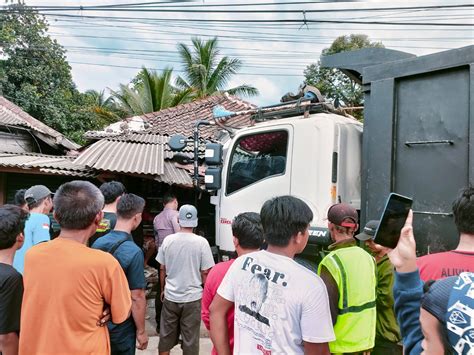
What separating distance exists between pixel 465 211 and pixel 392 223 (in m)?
0.50

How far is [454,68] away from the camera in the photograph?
295cm

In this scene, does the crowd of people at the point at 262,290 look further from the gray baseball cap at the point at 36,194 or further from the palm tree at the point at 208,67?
the palm tree at the point at 208,67

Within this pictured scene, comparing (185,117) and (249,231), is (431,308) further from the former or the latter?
(185,117)

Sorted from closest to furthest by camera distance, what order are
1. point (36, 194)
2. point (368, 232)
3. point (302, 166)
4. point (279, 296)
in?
point (279, 296), point (368, 232), point (36, 194), point (302, 166)

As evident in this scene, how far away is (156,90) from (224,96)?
4.55m

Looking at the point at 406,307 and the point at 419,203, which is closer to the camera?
the point at 406,307

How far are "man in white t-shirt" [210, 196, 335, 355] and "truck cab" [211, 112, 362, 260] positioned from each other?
2025 millimetres

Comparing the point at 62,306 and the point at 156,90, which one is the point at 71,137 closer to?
the point at 156,90

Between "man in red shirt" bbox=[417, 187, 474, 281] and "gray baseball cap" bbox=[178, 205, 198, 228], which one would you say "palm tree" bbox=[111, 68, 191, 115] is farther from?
"man in red shirt" bbox=[417, 187, 474, 281]

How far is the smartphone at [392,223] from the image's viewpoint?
1.39 metres

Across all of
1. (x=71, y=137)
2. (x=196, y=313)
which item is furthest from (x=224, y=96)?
(x=196, y=313)

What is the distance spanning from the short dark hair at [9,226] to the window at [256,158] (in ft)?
8.92

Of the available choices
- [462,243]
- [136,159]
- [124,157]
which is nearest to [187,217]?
[462,243]

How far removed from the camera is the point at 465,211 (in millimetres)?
1662
